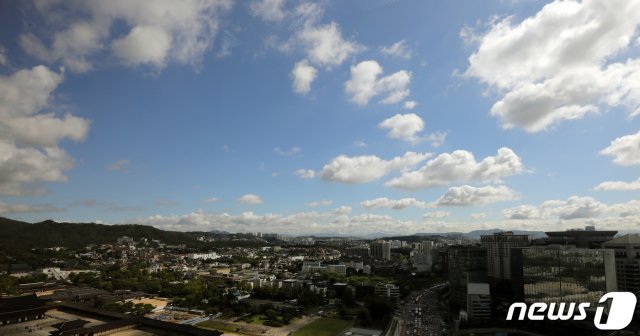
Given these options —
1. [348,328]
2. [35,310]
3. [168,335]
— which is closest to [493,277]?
[348,328]

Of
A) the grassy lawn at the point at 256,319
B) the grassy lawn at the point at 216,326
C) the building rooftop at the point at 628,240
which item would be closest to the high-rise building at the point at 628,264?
the building rooftop at the point at 628,240

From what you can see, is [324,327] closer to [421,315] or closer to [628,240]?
[421,315]

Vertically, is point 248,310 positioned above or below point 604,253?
below

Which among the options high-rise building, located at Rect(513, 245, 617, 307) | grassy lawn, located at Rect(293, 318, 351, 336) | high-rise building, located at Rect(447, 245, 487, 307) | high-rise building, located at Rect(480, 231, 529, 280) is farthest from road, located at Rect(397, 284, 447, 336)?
high-rise building, located at Rect(513, 245, 617, 307)

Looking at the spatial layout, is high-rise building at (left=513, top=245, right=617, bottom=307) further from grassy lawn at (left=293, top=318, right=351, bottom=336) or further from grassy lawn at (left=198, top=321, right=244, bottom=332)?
grassy lawn at (left=198, top=321, right=244, bottom=332)

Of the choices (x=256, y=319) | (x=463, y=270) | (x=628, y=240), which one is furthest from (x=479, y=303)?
(x=256, y=319)

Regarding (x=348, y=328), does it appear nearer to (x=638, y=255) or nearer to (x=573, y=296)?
(x=573, y=296)
